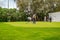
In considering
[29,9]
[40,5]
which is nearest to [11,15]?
A: [29,9]

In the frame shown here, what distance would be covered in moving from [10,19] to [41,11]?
9398 millimetres

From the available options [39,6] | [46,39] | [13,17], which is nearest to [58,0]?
[39,6]

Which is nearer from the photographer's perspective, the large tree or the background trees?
the large tree

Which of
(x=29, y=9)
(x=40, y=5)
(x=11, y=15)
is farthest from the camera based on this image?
(x=29, y=9)

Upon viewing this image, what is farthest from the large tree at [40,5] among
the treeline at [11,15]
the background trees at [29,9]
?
the treeline at [11,15]

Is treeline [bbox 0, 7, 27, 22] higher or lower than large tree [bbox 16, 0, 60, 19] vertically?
lower

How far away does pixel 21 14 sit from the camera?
209ft

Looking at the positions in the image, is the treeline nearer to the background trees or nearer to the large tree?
the background trees

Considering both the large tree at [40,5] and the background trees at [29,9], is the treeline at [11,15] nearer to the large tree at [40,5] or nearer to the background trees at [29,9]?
the background trees at [29,9]

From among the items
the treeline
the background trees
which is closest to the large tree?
the background trees

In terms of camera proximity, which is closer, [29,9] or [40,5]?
[40,5]

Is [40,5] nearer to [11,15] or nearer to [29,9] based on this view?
[29,9]

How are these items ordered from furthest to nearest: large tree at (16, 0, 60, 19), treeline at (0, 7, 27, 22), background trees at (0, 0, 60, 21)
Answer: treeline at (0, 7, 27, 22)
background trees at (0, 0, 60, 21)
large tree at (16, 0, 60, 19)

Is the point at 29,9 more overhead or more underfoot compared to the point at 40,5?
more underfoot
